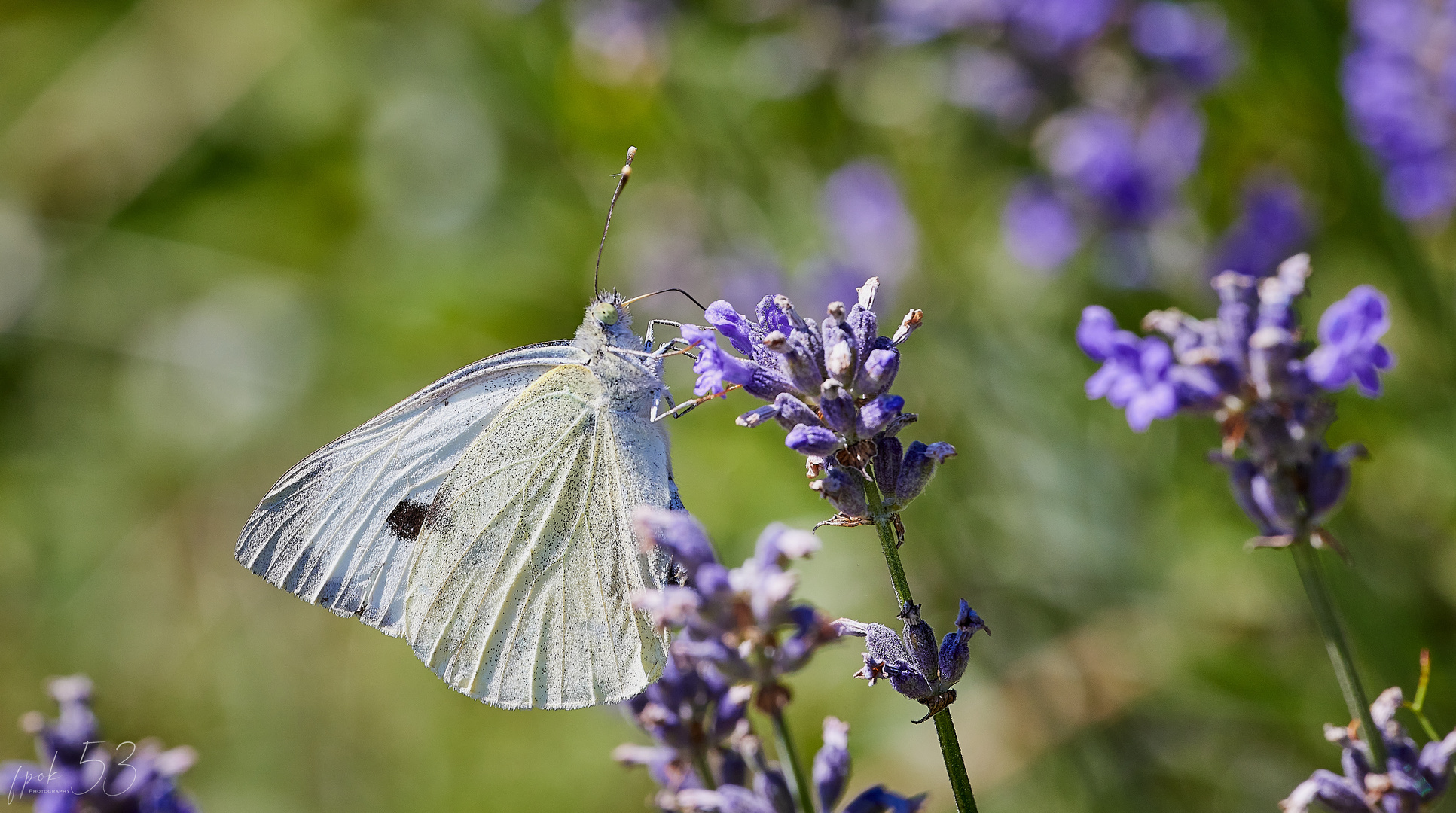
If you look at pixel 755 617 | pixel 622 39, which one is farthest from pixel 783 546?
pixel 622 39

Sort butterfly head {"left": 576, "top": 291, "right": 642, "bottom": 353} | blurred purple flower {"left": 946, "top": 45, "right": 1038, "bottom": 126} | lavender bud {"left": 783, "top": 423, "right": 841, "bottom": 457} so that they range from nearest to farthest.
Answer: lavender bud {"left": 783, "top": 423, "right": 841, "bottom": 457} < butterfly head {"left": 576, "top": 291, "right": 642, "bottom": 353} < blurred purple flower {"left": 946, "top": 45, "right": 1038, "bottom": 126}

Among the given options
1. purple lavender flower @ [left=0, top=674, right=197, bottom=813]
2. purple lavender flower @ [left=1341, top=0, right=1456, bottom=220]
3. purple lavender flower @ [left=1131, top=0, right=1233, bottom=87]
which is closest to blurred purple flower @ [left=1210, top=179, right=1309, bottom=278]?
purple lavender flower @ [left=1341, top=0, right=1456, bottom=220]

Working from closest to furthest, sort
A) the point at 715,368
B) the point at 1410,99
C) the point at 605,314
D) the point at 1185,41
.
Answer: the point at 715,368 < the point at 605,314 < the point at 1410,99 < the point at 1185,41

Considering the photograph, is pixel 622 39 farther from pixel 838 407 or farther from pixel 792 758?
pixel 792 758

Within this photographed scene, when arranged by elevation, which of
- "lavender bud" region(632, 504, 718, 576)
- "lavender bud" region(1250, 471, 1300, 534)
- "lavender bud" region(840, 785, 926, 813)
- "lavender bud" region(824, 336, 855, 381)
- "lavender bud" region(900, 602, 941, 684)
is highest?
"lavender bud" region(824, 336, 855, 381)

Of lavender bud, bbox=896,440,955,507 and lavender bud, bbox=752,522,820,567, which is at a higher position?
lavender bud, bbox=896,440,955,507

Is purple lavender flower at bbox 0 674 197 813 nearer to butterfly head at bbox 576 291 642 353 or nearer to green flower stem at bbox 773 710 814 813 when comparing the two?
green flower stem at bbox 773 710 814 813
